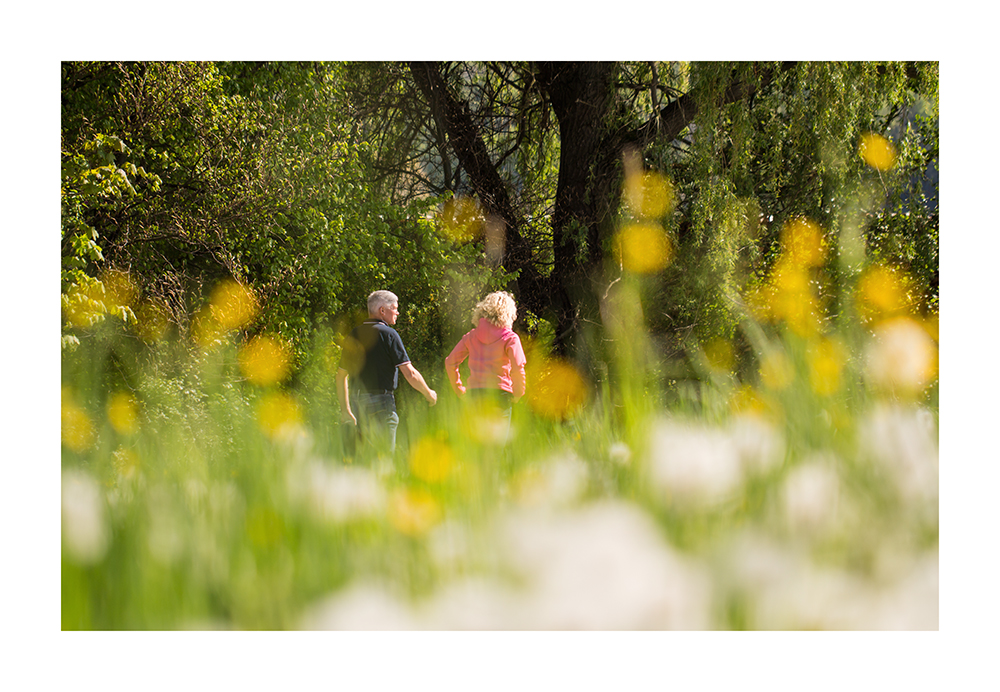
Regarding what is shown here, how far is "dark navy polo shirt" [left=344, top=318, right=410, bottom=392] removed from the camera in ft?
10.4

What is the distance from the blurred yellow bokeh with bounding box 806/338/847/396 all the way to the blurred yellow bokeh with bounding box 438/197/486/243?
297cm

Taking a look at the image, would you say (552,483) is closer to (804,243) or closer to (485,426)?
(485,426)

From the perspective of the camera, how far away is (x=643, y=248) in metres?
4.13

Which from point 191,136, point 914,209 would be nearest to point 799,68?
point 914,209

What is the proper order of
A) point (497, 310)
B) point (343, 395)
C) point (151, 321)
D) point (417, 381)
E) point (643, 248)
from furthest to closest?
point (643, 248) → point (151, 321) → point (497, 310) → point (343, 395) → point (417, 381)

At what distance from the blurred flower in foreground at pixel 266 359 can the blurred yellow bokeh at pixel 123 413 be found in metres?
0.97

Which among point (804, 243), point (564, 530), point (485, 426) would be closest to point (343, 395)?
point (485, 426)

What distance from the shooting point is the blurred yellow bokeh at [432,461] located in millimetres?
1635

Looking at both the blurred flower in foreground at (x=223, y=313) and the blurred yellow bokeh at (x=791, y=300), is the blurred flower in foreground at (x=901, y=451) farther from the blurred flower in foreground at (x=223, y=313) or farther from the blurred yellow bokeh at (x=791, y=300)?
the blurred flower in foreground at (x=223, y=313)

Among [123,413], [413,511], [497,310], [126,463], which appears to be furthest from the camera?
[497,310]

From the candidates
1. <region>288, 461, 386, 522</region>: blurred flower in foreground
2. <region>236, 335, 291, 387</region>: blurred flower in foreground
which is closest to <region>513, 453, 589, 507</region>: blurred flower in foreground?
<region>288, 461, 386, 522</region>: blurred flower in foreground

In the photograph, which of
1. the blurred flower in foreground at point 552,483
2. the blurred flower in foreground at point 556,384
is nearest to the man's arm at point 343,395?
the blurred flower in foreground at point 556,384

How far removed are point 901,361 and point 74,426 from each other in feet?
8.88
